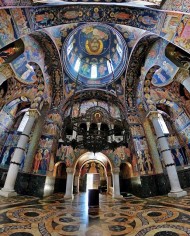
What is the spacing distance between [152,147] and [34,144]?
8.62m

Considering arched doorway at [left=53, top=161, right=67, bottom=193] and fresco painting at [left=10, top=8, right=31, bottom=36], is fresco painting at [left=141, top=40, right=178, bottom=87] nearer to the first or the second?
fresco painting at [left=10, top=8, right=31, bottom=36]

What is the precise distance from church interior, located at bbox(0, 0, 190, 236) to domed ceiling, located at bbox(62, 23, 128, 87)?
90 mm

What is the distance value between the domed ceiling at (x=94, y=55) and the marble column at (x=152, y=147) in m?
4.77

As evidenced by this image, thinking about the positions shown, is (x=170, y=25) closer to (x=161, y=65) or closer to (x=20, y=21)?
(x=161, y=65)

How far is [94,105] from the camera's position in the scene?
14.8m

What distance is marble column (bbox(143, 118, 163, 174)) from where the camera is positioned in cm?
1070

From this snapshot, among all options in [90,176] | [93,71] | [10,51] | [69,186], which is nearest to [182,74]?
[93,71]

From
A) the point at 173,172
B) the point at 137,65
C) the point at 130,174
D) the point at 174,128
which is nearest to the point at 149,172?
the point at 130,174

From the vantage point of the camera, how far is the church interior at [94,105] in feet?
18.1

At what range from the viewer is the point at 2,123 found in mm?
12320

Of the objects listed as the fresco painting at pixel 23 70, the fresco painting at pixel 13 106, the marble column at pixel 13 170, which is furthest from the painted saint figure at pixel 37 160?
the fresco painting at pixel 23 70

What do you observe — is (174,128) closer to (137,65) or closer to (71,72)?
(137,65)

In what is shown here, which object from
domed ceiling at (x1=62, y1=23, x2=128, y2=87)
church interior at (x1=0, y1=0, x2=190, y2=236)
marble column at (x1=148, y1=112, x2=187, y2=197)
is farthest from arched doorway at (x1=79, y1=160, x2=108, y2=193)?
marble column at (x1=148, y1=112, x2=187, y2=197)

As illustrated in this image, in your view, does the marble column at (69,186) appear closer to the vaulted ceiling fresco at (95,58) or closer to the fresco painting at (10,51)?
the vaulted ceiling fresco at (95,58)
